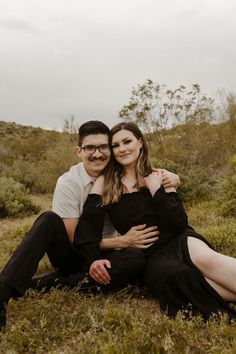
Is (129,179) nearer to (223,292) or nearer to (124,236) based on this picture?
(124,236)

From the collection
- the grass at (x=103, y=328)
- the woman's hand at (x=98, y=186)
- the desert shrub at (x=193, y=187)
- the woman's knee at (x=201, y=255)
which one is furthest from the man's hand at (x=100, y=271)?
the desert shrub at (x=193, y=187)

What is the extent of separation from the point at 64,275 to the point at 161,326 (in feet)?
4.45

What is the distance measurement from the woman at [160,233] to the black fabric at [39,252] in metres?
0.19

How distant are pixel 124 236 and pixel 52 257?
2.11 ft

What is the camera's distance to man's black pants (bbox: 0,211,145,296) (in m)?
3.22

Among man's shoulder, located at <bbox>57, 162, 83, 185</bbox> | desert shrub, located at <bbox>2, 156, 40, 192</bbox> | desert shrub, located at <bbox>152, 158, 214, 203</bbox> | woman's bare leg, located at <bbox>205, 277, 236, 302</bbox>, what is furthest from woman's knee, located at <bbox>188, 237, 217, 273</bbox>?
desert shrub, located at <bbox>2, 156, 40, 192</bbox>

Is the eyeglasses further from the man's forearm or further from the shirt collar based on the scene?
the man's forearm

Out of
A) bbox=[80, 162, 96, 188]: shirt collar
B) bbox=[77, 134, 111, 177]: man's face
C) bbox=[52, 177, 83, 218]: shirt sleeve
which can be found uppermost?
bbox=[77, 134, 111, 177]: man's face

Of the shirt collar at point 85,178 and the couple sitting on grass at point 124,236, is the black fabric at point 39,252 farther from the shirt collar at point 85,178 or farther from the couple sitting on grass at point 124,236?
the shirt collar at point 85,178

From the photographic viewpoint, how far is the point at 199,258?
11.3 feet

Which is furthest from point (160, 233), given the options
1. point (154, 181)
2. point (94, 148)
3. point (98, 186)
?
point (94, 148)

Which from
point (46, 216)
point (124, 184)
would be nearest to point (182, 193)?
point (124, 184)

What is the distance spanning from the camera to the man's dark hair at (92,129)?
3920 mm

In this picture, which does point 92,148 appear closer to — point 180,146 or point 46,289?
point 46,289
